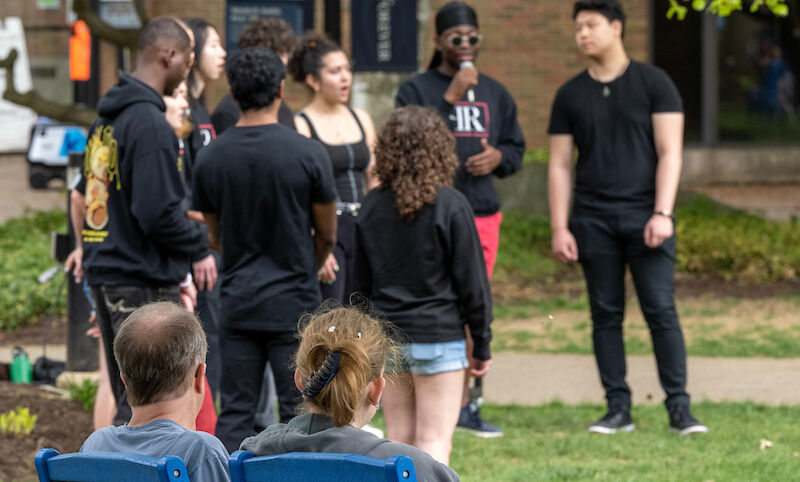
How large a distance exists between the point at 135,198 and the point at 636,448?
8.75ft

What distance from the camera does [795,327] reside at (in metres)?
9.05

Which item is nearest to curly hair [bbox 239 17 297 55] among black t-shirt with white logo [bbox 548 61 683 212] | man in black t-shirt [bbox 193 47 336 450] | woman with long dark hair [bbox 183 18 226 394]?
woman with long dark hair [bbox 183 18 226 394]

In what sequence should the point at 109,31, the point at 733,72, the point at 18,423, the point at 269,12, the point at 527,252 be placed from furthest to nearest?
1. the point at 733,72
2. the point at 527,252
3. the point at 109,31
4. the point at 269,12
5. the point at 18,423

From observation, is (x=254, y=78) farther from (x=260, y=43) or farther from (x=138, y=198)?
(x=260, y=43)

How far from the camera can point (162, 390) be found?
9.64 feet

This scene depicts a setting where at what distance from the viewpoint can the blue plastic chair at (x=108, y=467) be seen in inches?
102

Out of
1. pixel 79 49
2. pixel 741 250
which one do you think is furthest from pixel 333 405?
pixel 79 49

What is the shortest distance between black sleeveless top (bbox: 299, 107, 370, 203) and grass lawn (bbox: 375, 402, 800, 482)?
53.0 inches

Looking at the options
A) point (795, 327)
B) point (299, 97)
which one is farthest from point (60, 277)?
point (299, 97)

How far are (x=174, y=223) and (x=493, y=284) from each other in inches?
281

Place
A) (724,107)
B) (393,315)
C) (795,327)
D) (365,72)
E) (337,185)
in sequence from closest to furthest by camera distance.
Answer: (393,315)
(337,185)
(795,327)
(365,72)
(724,107)

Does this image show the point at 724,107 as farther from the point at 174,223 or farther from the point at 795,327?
the point at 174,223

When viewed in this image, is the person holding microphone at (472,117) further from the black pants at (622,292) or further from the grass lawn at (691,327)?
the grass lawn at (691,327)

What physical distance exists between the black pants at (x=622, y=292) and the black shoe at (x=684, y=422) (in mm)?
37
